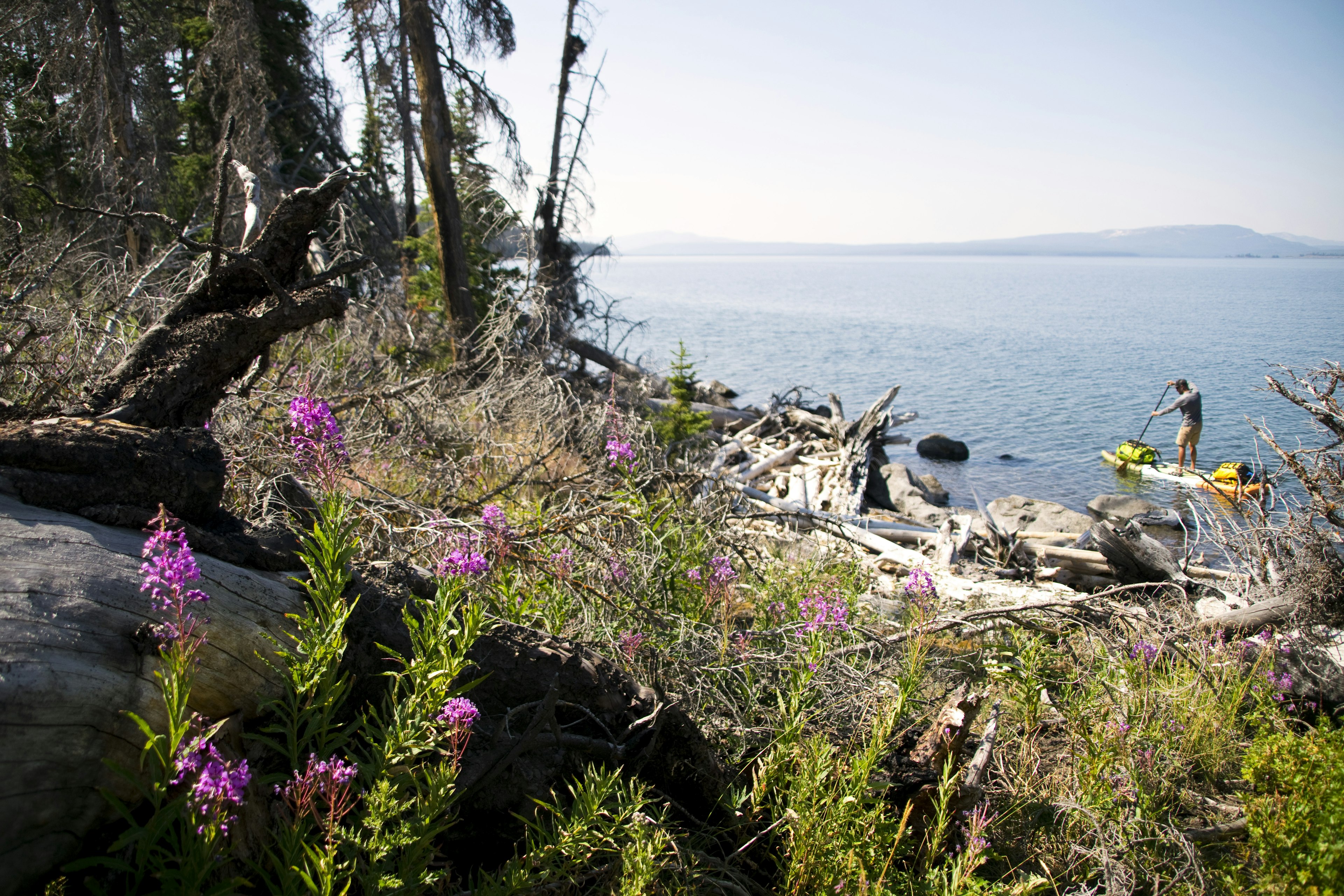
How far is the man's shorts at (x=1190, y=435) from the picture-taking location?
57.2ft

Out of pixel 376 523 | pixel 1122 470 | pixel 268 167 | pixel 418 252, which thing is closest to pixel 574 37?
pixel 418 252

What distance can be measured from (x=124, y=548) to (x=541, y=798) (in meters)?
1.62

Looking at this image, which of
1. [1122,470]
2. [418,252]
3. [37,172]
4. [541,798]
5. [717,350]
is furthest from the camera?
[717,350]

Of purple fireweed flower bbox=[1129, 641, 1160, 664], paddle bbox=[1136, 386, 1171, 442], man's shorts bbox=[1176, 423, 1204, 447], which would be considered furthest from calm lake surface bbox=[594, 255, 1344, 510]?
purple fireweed flower bbox=[1129, 641, 1160, 664]

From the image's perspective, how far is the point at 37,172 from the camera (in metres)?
13.5

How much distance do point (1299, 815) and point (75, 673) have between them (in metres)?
4.63

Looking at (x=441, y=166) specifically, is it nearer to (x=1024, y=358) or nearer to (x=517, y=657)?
(x=517, y=657)

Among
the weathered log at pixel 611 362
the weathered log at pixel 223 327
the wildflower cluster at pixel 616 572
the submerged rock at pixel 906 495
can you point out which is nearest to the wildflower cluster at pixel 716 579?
the wildflower cluster at pixel 616 572

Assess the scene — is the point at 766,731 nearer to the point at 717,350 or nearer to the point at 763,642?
the point at 763,642

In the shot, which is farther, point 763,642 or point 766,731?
point 763,642

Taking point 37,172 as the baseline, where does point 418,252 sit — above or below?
below

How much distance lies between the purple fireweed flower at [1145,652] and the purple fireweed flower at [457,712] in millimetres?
4764

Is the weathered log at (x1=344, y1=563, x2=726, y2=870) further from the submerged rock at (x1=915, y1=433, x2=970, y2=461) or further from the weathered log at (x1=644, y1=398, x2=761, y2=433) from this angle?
the submerged rock at (x1=915, y1=433, x2=970, y2=461)

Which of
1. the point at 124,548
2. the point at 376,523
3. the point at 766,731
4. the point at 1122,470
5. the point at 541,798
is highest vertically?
the point at 124,548
